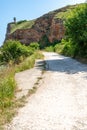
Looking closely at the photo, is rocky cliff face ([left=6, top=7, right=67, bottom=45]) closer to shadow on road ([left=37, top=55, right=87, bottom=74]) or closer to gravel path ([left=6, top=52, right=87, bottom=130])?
shadow on road ([left=37, top=55, right=87, bottom=74])

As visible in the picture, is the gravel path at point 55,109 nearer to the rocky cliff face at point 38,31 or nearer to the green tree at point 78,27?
the green tree at point 78,27

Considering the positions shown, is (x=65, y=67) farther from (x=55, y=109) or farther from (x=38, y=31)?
(x=38, y=31)

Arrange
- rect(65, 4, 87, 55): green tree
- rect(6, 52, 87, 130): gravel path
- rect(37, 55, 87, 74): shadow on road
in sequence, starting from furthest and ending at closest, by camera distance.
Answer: rect(65, 4, 87, 55): green tree
rect(37, 55, 87, 74): shadow on road
rect(6, 52, 87, 130): gravel path

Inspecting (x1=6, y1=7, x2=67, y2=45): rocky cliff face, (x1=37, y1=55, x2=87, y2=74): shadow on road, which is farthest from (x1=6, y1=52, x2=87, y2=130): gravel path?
(x1=6, y1=7, x2=67, y2=45): rocky cliff face

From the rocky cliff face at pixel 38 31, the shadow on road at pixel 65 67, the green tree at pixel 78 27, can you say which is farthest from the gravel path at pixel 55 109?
the rocky cliff face at pixel 38 31

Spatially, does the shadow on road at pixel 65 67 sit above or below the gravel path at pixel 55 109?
below

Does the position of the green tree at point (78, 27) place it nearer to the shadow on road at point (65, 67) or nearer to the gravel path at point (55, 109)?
the shadow on road at point (65, 67)

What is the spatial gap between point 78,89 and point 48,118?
168 inches

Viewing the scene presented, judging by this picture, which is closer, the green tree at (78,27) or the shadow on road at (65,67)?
the shadow on road at (65,67)

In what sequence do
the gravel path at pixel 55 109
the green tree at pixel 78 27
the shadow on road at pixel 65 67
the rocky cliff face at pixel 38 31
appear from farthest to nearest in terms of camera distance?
the rocky cliff face at pixel 38 31
the green tree at pixel 78 27
the shadow on road at pixel 65 67
the gravel path at pixel 55 109

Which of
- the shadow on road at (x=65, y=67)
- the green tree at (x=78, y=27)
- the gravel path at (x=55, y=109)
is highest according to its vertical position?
the green tree at (x=78, y=27)

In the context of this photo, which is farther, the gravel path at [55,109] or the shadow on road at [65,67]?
the shadow on road at [65,67]

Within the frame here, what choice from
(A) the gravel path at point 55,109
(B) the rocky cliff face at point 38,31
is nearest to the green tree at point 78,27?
(A) the gravel path at point 55,109

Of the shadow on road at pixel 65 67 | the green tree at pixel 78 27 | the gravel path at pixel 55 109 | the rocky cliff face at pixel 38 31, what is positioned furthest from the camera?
the rocky cliff face at pixel 38 31
